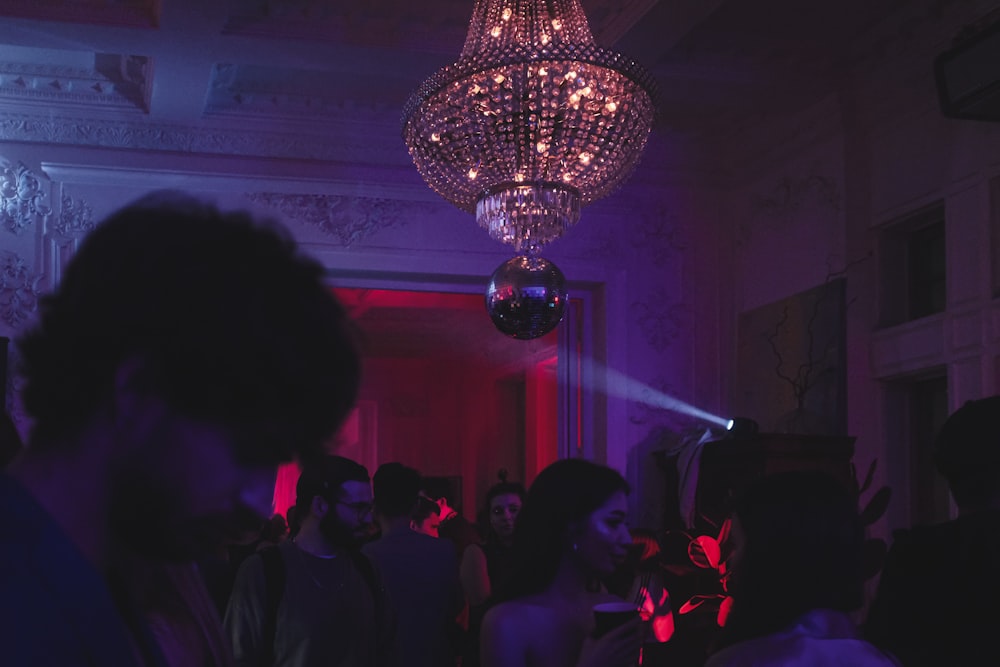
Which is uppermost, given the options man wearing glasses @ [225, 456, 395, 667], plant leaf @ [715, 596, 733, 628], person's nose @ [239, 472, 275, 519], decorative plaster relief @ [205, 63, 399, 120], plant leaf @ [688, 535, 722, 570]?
decorative plaster relief @ [205, 63, 399, 120]

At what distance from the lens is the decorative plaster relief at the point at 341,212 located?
7.82 meters

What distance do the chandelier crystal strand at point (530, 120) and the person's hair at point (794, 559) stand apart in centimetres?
213

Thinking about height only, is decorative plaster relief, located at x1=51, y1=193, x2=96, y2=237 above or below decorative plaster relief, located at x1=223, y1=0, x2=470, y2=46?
below

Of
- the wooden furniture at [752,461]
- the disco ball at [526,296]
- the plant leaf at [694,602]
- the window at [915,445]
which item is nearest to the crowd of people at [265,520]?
the disco ball at [526,296]

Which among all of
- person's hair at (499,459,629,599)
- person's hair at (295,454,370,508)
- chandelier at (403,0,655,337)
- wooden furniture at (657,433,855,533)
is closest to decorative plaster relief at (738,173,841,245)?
wooden furniture at (657,433,855,533)

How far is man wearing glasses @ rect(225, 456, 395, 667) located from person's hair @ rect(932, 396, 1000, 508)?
1795 mm

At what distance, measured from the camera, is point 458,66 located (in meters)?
4.04

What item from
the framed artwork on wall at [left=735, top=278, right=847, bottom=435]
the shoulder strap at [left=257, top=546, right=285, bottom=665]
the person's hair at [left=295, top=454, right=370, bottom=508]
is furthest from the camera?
the framed artwork on wall at [left=735, top=278, right=847, bottom=435]

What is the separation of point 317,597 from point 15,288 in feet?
Answer: 15.9

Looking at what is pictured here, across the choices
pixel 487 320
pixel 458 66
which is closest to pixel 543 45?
pixel 458 66

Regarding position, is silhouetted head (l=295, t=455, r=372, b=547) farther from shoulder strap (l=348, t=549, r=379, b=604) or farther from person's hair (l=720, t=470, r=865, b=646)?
person's hair (l=720, t=470, r=865, b=646)

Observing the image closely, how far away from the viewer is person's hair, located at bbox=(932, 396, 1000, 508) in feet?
8.44

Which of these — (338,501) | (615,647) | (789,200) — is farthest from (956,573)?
(789,200)

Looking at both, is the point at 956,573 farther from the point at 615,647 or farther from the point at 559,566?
the point at 559,566
